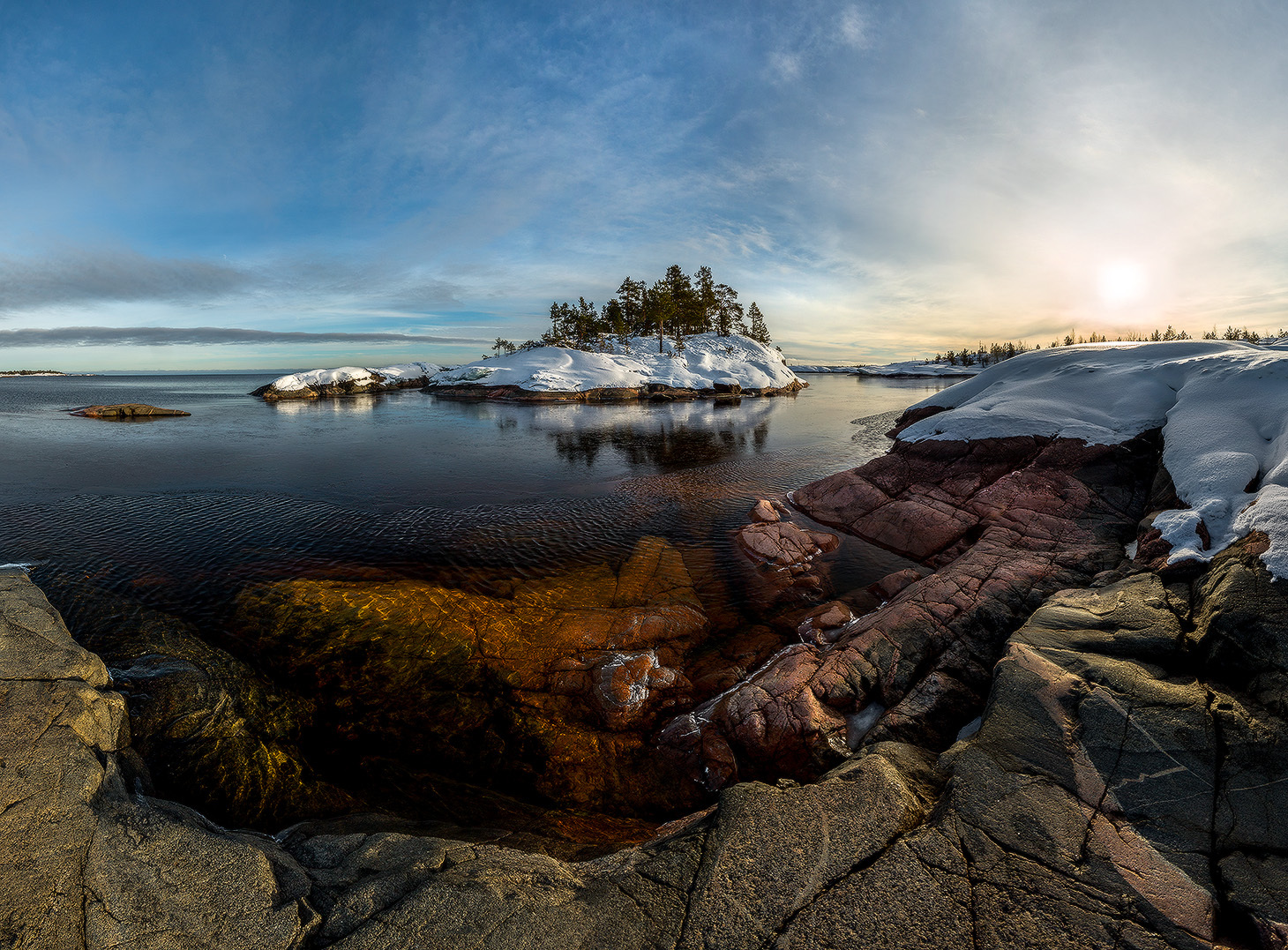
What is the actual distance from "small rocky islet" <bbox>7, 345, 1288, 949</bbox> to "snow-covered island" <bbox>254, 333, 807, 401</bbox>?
5808 cm

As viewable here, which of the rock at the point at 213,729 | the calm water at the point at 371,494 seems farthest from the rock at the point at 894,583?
the rock at the point at 213,729

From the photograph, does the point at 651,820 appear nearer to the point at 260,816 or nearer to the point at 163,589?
the point at 260,816

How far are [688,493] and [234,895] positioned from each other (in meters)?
16.4

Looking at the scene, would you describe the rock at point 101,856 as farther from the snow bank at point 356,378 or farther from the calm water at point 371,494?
the snow bank at point 356,378

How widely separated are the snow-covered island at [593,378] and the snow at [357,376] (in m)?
0.17

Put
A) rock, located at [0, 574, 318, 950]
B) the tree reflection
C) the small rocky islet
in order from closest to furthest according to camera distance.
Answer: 1. rock, located at [0, 574, 318, 950]
2. the small rocky islet
3. the tree reflection

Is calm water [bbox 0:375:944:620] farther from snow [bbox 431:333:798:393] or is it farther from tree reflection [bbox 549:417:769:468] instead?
snow [bbox 431:333:798:393]

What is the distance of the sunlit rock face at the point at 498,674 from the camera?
21.8ft

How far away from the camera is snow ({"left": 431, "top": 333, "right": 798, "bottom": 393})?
6806 centimetres

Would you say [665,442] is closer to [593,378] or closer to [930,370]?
[593,378]

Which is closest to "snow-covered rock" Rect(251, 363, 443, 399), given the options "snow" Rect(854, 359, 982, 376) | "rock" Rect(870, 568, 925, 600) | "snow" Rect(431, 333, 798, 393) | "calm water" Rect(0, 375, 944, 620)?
"snow" Rect(431, 333, 798, 393)

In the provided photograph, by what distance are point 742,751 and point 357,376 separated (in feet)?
305

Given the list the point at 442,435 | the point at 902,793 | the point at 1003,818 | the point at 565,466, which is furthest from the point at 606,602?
the point at 442,435

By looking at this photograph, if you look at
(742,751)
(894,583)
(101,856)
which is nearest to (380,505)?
(101,856)
